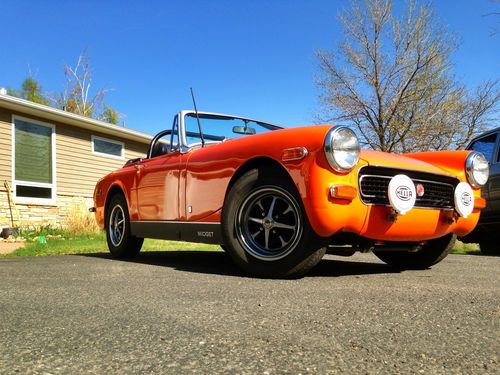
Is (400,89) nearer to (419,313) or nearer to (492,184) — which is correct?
(492,184)

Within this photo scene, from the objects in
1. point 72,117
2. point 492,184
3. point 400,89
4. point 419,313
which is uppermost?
point 400,89

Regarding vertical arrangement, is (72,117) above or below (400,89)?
below

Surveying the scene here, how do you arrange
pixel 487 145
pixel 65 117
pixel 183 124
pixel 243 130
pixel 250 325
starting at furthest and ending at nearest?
pixel 65 117, pixel 487 145, pixel 243 130, pixel 183 124, pixel 250 325

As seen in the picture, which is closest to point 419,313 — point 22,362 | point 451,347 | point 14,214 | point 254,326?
point 451,347

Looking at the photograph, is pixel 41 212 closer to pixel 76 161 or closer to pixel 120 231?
pixel 76 161

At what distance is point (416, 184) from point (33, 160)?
11296 mm

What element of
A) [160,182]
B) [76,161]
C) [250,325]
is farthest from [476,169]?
[76,161]

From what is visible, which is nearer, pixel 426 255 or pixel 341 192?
pixel 341 192

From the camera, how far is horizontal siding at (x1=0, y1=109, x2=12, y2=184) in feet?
37.1

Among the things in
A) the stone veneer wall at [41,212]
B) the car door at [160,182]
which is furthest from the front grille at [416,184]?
the stone veneer wall at [41,212]

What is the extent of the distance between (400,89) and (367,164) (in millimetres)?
16554

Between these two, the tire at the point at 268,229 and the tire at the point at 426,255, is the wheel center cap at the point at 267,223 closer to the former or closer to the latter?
the tire at the point at 268,229

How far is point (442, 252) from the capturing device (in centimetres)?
415

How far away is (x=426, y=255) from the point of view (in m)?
4.28
